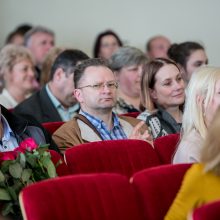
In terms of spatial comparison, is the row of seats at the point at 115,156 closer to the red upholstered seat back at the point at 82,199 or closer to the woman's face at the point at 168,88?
the red upholstered seat back at the point at 82,199

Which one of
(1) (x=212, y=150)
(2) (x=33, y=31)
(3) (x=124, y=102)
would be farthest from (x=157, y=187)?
(2) (x=33, y=31)

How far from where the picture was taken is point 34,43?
6.71 m

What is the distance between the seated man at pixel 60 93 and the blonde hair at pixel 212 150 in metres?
2.39

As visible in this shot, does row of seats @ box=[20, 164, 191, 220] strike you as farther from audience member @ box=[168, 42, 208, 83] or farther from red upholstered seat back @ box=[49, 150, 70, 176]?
audience member @ box=[168, 42, 208, 83]

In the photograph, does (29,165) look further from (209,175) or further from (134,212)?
(209,175)

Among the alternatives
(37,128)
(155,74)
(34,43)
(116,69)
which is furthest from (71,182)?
(34,43)

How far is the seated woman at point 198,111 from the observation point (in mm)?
2764

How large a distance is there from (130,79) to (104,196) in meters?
2.60

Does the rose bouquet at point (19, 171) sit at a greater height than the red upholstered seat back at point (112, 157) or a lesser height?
greater

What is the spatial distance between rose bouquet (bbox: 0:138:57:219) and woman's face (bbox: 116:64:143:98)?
7.40ft

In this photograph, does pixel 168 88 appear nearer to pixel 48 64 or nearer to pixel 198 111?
pixel 198 111

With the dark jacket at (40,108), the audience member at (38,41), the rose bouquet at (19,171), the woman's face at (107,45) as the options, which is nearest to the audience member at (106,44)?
the woman's face at (107,45)

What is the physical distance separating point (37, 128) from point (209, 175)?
1.26 meters

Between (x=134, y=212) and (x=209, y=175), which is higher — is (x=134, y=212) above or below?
below
